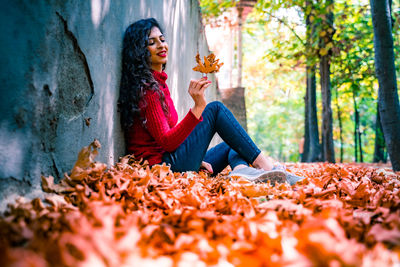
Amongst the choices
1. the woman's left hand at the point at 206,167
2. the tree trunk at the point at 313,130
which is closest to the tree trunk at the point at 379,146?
the tree trunk at the point at 313,130

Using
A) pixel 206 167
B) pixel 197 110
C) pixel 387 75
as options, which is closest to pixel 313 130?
pixel 387 75

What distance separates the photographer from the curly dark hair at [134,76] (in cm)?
206

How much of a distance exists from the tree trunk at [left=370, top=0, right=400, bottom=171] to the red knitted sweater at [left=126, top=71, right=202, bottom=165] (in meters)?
2.77

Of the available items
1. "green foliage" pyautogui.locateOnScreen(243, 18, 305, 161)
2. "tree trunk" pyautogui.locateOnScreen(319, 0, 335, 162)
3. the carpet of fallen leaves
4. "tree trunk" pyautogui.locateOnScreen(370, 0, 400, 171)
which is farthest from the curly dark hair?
"green foliage" pyautogui.locateOnScreen(243, 18, 305, 161)

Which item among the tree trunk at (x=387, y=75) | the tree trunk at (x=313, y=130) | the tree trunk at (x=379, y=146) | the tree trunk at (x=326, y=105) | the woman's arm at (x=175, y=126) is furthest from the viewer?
the tree trunk at (x=379, y=146)

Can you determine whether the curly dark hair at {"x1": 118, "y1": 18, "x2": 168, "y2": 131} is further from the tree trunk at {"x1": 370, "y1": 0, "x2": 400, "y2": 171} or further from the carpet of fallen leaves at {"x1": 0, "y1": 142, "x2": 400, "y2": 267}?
the tree trunk at {"x1": 370, "y1": 0, "x2": 400, "y2": 171}

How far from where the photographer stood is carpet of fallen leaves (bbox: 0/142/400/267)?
2.33ft

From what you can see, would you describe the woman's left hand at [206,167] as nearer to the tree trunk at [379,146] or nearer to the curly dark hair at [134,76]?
the curly dark hair at [134,76]

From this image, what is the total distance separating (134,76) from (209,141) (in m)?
0.78

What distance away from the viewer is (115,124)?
2.01m

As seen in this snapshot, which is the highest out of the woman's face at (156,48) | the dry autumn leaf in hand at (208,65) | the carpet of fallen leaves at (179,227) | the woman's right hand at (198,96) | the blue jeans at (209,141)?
the woman's face at (156,48)

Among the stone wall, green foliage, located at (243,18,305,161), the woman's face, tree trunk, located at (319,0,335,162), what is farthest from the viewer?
green foliage, located at (243,18,305,161)

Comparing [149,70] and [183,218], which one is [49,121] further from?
[149,70]

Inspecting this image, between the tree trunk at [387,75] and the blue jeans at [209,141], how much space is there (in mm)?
2236
